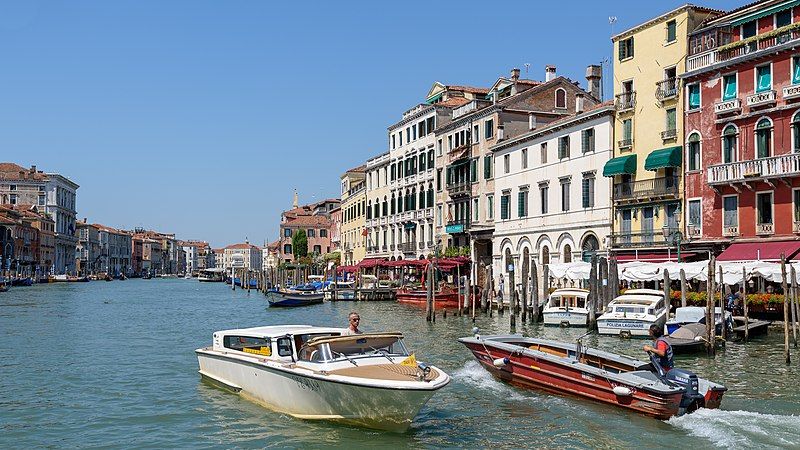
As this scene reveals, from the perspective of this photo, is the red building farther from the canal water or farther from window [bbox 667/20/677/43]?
the canal water

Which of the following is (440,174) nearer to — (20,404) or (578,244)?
(578,244)

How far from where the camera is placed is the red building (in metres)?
29.8

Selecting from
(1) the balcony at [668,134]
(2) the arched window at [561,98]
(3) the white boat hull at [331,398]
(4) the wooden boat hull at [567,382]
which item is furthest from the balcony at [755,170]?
(3) the white boat hull at [331,398]

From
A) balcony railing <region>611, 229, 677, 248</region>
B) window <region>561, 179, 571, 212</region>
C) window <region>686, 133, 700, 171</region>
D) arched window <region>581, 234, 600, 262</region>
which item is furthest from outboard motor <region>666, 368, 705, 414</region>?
window <region>561, 179, 571, 212</region>

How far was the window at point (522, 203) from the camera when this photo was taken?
44781mm

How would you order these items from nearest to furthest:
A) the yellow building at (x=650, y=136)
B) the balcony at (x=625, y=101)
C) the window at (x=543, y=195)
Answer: the yellow building at (x=650, y=136), the balcony at (x=625, y=101), the window at (x=543, y=195)

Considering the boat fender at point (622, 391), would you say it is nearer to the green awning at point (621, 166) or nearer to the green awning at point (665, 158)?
the green awning at point (665, 158)

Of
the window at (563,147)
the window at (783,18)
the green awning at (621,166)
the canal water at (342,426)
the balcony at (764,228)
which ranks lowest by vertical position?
the canal water at (342,426)

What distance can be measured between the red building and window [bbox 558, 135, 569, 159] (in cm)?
778

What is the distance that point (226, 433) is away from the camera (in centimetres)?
1345

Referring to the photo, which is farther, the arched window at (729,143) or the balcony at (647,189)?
the balcony at (647,189)

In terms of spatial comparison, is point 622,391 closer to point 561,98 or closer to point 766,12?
point 766,12

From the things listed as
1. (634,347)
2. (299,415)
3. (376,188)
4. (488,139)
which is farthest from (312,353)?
(376,188)

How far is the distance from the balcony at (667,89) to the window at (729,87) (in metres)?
2.38
